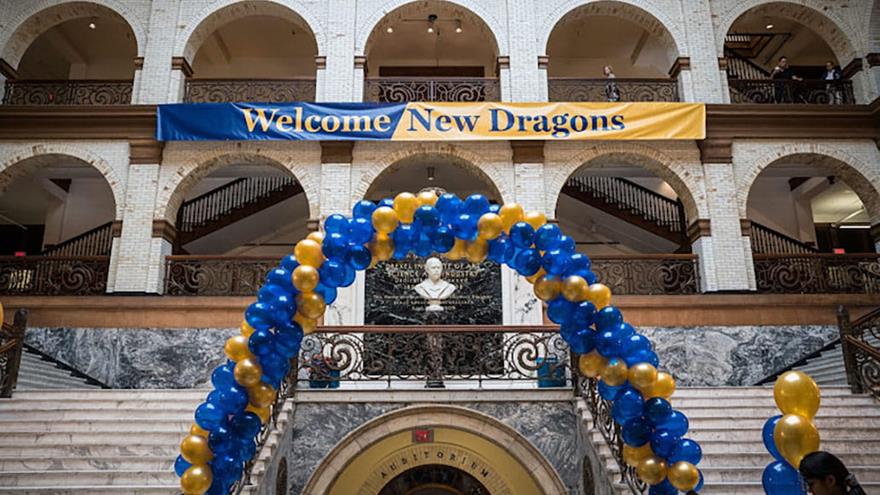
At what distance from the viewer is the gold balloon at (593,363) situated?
6254mm

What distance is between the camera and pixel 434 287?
460 inches

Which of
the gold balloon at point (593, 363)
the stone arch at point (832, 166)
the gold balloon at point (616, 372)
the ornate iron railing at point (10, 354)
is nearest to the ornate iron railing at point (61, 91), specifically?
the ornate iron railing at point (10, 354)

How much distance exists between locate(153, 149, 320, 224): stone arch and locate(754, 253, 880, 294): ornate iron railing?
8594 millimetres

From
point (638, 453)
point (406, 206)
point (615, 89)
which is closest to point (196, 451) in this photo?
point (406, 206)

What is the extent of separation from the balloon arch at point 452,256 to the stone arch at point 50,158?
8209mm

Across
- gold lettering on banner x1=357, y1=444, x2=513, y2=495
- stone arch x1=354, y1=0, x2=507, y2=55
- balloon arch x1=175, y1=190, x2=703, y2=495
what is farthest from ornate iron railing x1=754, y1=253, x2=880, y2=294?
balloon arch x1=175, y1=190, x2=703, y2=495

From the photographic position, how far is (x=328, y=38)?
547 inches

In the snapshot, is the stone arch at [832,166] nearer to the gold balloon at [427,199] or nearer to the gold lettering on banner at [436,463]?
the gold lettering on banner at [436,463]

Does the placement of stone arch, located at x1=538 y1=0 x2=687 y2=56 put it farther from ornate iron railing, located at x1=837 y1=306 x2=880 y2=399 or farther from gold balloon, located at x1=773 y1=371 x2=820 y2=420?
gold balloon, located at x1=773 y1=371 x2=820 y2=420

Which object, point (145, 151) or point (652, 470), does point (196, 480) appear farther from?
point (145, 151)

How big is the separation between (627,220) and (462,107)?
4.93 metres

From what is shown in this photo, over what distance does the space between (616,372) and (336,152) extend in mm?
8386

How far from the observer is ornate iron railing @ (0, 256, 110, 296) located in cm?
1281

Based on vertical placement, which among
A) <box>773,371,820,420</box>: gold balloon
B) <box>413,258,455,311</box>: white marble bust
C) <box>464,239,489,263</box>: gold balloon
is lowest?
<box>773,371,820,420</box>: gold balloon
